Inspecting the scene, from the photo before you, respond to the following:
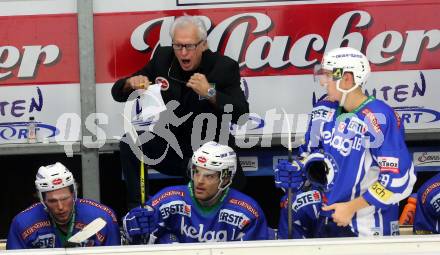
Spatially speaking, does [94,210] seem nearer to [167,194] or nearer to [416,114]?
[167,194]

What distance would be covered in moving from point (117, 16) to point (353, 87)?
6.48 ft

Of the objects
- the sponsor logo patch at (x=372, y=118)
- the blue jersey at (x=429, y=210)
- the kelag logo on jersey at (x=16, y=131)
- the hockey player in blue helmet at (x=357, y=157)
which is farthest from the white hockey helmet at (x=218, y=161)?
the kelag logo on jersey at (x=16, y=131)

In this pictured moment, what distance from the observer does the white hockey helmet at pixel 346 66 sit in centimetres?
499

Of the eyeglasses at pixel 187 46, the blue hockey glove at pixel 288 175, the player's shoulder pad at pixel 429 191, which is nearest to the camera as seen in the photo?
the blue hockey glove at pixel 288 175

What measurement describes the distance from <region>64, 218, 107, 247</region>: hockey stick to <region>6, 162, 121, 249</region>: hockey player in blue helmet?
83 mm

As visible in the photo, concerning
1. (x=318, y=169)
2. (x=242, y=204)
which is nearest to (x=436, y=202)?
(x=318, y=169)

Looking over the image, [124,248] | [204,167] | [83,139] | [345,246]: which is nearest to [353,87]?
[204,167]

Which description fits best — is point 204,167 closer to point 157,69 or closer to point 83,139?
point 157,69

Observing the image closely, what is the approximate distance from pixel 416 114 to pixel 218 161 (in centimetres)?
180

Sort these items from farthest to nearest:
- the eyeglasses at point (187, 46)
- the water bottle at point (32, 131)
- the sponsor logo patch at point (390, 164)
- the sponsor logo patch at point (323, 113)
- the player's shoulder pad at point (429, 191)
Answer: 1. the water bottle at point (32, 131)
2. the eyeglasses at point (187, 46)
3. the player's shoulder pad at point (429, 191)
4. the sponsor logo patch at point (323, 113)
5. the sponsor logo patch at point (390, 164)

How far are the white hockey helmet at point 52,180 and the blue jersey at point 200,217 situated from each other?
462 millimetres

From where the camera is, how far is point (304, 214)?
17.1 feet

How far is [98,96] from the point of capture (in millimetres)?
6406

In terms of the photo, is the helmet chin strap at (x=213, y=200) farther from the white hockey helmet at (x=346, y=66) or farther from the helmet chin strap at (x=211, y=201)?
the white hockey helmet at (x=346, y=66)
